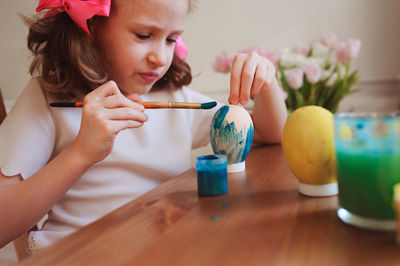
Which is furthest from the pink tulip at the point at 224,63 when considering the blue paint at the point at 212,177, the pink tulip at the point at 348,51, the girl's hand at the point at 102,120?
the blue paint at the point at 212,177

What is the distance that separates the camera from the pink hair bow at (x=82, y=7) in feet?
2.46

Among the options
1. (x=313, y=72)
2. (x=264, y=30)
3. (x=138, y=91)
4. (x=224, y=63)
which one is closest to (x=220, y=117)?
(x=138, y=91)

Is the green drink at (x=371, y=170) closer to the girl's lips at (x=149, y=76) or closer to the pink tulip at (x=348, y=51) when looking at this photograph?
the girl's lips at (x=149, y=76)

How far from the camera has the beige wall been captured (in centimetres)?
173

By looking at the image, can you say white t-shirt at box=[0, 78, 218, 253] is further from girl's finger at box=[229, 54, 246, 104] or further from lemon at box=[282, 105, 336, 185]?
lemon at box=[282, 105, 336, 185]

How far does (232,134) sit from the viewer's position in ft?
2.24

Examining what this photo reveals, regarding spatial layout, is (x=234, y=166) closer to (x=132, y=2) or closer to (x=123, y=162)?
(x=123, y=162)

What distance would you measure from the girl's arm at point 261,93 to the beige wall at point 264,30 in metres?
0.76

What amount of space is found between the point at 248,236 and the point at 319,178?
0.53 ft

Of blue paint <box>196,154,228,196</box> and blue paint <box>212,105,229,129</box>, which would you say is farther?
blue paint <box>212,105,229,129</box>

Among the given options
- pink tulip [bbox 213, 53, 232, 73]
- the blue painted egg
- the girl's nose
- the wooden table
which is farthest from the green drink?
pink tulip [bbox 213, 53, 232, 73]

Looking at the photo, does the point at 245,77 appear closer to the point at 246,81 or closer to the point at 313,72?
the point at 246,81

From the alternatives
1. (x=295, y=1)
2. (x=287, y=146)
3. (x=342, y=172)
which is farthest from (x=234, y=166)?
(x=295, y=1)

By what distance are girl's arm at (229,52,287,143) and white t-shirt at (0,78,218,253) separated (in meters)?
0.20
